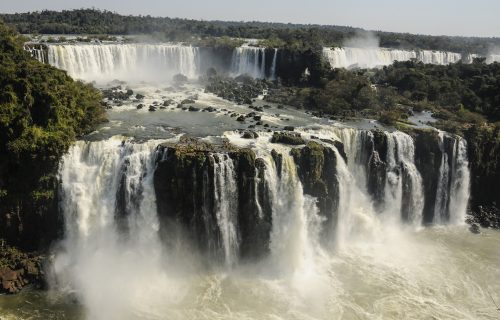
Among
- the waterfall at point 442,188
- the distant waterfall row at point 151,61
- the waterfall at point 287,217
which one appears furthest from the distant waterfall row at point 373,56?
the waterfall at point 287,217

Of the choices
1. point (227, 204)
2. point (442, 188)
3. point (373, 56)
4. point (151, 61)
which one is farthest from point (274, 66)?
point (227, 204)

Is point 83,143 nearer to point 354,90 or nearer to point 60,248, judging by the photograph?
point 60,248

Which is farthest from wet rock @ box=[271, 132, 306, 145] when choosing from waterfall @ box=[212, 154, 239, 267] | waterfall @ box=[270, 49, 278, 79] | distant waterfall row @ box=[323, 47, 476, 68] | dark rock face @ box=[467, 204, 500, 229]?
distant waterfall row @ box=[323, 47, 476, 68]

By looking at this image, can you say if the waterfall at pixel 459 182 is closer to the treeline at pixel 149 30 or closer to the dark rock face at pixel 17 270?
the dark rock face at pixel 17 270

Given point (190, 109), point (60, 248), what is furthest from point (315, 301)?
point (190, 109)

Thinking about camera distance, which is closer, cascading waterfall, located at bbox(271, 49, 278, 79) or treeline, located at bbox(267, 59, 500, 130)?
treeline, located at bbox(267, 59, 500, 130)

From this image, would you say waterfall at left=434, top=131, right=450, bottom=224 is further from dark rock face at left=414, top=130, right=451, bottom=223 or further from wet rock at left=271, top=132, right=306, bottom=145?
wet rock at left=271, top=132, right=306, bottom=145
